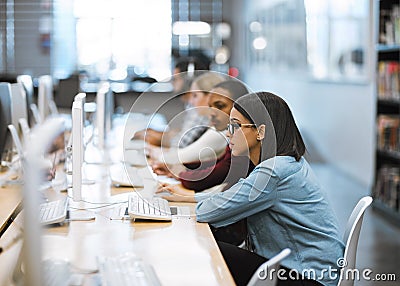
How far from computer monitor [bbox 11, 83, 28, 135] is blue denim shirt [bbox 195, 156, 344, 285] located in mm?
1522

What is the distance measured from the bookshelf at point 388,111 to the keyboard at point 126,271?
414 cm

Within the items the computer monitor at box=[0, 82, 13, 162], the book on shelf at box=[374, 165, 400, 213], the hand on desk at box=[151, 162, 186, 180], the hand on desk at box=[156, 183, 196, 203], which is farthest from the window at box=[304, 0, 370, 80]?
the hand on desk at box=[156, 183, 196, 203]

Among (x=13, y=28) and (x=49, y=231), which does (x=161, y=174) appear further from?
(x=13, y=28)

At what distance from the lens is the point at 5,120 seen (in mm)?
3777

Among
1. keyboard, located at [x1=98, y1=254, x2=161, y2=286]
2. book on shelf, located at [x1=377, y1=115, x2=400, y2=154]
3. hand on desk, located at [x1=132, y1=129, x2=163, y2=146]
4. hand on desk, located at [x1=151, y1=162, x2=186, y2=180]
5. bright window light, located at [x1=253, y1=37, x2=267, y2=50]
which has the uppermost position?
bright window light, located at [x1=253, y1=37, x2=267, y2=50]

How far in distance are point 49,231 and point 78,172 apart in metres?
0.27

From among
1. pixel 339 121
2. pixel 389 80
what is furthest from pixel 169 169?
pixel 339 121

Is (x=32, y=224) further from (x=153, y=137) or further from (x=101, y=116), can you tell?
(x=153, y=137)

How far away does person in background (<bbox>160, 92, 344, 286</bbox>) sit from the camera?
8.72ft

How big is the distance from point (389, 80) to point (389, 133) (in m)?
0.44

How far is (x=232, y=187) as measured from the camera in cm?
279

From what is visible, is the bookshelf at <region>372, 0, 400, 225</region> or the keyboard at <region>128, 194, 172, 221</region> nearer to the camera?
the keyboard at <region>128, 194, 172, 221</region>

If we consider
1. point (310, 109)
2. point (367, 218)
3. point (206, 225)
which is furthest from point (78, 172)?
point (310, 109)

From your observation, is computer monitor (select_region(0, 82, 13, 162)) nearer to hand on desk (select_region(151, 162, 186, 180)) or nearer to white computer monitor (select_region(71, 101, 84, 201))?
hand on desk (select_region(151, 162, 186, 180))
